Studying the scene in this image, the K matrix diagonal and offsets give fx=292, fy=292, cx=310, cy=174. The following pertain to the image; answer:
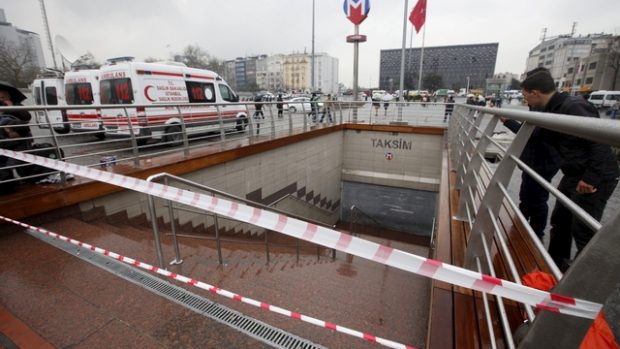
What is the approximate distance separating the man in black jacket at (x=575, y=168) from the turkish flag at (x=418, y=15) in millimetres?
13035

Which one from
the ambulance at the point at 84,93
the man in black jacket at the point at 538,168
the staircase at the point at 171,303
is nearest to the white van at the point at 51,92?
the ambulance at the point at 84,93

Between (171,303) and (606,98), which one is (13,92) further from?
(606,98)

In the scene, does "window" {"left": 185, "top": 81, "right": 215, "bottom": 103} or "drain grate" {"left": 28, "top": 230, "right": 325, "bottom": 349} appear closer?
"drain grate" {"left": 28, "top": 230, "right": 325, "bottom": 349}

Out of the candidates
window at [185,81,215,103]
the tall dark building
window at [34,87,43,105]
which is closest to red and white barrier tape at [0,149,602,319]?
window at [185,81,215,103]

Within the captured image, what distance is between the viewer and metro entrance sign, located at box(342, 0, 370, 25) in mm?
13094

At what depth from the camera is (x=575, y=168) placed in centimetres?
245

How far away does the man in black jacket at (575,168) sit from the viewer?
87.4 inches

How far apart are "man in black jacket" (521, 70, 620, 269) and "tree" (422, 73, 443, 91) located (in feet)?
219

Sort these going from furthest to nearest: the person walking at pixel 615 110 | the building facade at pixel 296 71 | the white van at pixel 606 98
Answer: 1. the building facade at pixel 296 71
2. the white van at pixel 606 98
3. the person walking at pixel 615 110

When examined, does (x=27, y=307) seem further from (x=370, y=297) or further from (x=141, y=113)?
(x=141, y=113)

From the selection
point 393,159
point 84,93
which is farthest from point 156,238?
point 393,159

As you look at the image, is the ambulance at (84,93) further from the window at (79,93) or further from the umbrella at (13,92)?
the umbrella at (13,92)

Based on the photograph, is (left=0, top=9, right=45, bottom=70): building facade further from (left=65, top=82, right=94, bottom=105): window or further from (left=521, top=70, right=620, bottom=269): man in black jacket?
(left=521, top=70, right=620, bottom=269): man in black jacket

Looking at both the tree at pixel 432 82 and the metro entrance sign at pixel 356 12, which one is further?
the tree at pixel 432 82
